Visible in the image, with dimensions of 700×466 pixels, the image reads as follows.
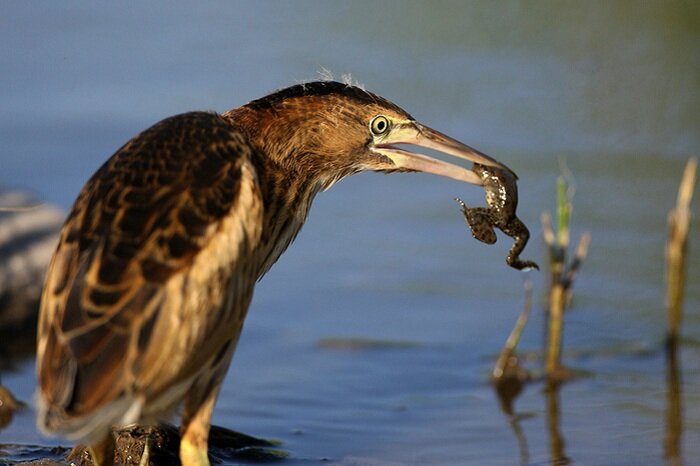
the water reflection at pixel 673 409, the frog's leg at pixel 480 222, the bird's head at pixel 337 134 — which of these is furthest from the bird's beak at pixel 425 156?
the water reflection at pixel 673 409

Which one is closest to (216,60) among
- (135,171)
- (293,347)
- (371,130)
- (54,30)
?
(54,30)

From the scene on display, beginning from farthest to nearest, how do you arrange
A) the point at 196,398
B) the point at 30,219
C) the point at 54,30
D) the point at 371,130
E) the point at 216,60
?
1. the point at 54,30
2. the point at 216,60
3. the point at 30,219
4. the point at 371,130
5. the point at 196,398

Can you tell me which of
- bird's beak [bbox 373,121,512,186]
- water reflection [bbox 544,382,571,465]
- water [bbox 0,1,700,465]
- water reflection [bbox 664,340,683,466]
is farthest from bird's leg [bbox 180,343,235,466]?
water reflection [bbox 664,340,683,466]

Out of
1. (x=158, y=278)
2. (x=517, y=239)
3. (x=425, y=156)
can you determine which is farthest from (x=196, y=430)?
(x=517, y=239)

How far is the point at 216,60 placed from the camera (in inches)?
446

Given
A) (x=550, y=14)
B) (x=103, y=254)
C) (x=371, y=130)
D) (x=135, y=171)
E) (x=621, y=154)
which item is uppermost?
(x=550, y=14)

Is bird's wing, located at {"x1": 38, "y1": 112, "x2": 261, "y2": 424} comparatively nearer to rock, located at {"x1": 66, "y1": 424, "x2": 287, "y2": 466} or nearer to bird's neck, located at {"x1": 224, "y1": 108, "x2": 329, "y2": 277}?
bird's neck, located at {"x1": 224, "y1": 108, "x2": 329, "y2": 277}

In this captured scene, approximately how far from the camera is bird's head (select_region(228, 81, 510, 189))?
19.6ft

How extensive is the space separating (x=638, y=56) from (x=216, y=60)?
331cm

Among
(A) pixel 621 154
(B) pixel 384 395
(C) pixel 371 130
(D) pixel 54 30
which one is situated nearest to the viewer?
(C) pixel 371 130

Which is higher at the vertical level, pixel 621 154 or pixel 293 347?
pixel 621 154

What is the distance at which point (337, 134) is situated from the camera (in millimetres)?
6066

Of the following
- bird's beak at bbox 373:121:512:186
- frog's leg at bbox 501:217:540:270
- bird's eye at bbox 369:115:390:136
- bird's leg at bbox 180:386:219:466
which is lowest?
bird's leg at bbox 180:386:219:466

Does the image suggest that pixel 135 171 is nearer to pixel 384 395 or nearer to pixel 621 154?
pixel 384 395
